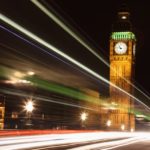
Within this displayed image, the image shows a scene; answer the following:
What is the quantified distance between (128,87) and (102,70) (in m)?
6.99

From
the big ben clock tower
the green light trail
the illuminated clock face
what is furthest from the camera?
the illuminated clock face

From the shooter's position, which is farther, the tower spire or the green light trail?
the tower spire

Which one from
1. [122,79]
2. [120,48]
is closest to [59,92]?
[122,79]

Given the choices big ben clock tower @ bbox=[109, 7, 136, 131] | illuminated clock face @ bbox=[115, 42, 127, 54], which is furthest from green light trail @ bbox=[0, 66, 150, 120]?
illuminated clock face @ bbox=[115, 42, 127, 54]

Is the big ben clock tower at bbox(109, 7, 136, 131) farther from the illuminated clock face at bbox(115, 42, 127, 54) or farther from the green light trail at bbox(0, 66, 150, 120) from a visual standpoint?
the green light trail at bbox(0, 66, 150, 120)

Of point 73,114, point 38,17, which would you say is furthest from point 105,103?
point 38,17

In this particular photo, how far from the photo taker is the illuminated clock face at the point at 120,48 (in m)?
97.0

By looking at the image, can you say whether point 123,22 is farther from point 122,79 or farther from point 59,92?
point 59,92

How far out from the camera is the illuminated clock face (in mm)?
97000

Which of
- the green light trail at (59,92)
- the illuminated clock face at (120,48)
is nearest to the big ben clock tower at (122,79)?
the illuminated clock face at (120,48)

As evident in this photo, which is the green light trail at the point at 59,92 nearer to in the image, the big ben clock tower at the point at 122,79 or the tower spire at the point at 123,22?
the big ben clock tower at the point at 122,79

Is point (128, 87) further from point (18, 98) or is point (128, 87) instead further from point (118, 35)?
point (18, 98)

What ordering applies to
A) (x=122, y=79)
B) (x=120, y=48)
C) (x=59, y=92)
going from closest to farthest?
(x=59, y=92), (x=122, y=79), (x=120, y=48)

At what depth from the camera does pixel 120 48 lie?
322 ft
